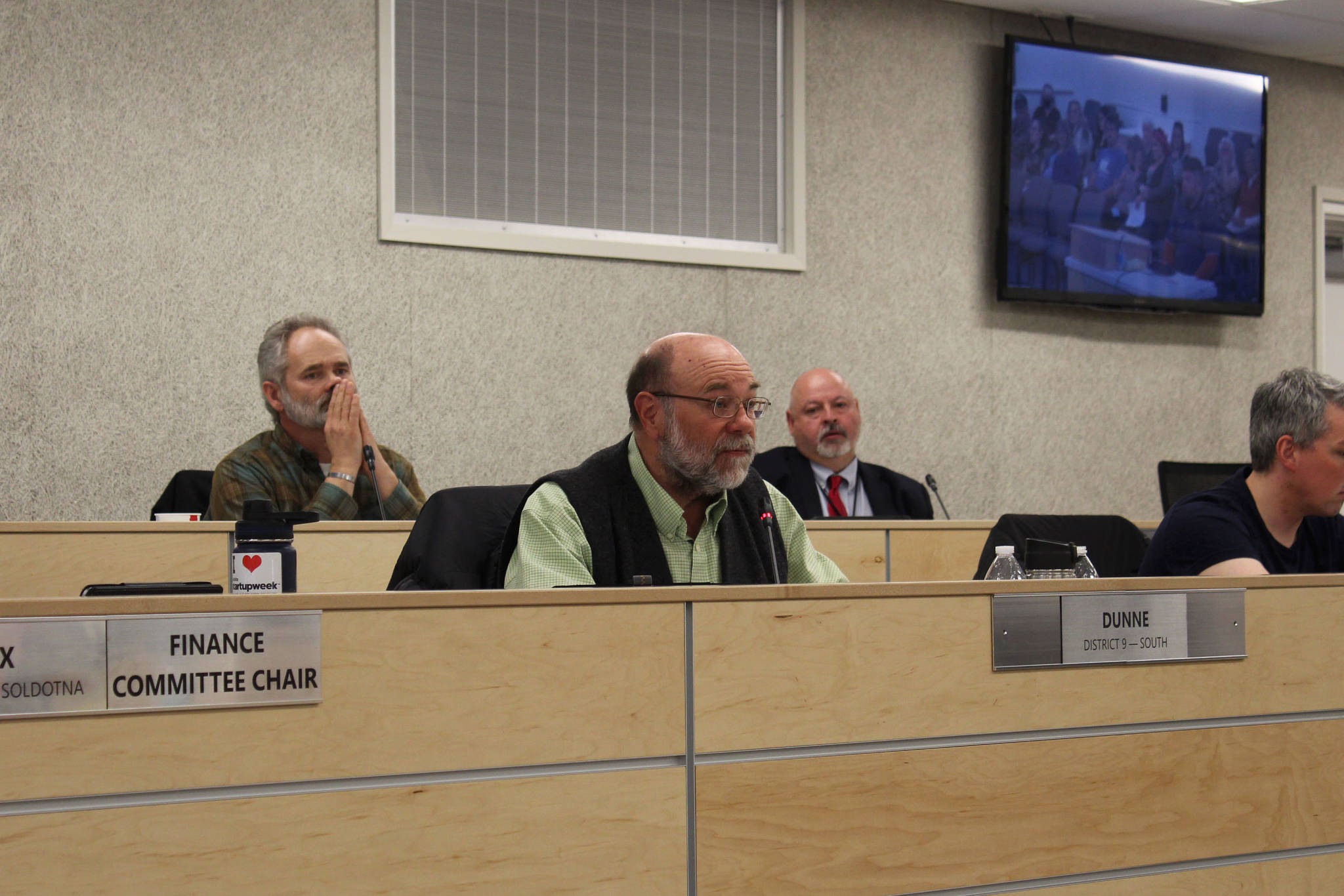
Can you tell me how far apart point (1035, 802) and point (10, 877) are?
3.75ft

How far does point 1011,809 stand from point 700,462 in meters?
0.80

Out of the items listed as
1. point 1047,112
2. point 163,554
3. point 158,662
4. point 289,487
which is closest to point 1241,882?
point 158,662

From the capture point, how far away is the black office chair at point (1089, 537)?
8.43 feet

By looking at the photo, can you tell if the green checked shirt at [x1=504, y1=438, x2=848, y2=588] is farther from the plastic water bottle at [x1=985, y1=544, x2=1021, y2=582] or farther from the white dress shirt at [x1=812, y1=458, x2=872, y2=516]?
the white dress shirt at [x1=812, y1=458, x2=872, y2=516]

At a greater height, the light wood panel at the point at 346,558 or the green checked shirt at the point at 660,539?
the green checked shirt at the point at 660,539

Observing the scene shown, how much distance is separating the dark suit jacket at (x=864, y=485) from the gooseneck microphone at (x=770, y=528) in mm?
1997

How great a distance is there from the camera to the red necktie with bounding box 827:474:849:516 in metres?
4.32

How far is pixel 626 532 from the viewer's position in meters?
2.03

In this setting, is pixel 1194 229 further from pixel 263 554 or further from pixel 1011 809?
pixel 263 554

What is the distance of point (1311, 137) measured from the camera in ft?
19.2

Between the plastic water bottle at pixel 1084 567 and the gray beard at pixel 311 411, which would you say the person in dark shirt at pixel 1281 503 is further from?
the gray beard at pixel 311 411

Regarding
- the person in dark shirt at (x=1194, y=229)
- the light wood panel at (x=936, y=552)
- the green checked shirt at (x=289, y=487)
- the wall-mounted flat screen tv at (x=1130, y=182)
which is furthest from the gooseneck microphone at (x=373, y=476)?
the person in dark shirt at (x=1194, y=229)

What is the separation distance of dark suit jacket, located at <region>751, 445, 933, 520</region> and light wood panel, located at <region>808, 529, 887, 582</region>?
1003 mm

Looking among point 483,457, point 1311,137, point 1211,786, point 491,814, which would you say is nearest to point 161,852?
point 491,814
